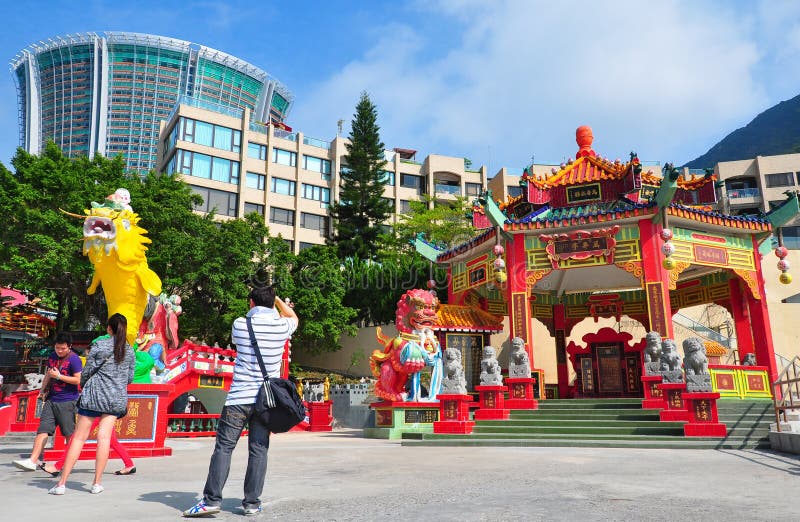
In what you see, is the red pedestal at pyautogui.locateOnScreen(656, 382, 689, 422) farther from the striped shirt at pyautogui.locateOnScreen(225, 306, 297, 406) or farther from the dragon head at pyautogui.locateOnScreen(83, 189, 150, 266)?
the dragon head at pyautogui.locateOnScreen(83, 189, 150, 266)

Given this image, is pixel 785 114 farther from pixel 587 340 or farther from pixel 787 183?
pixel 587 340

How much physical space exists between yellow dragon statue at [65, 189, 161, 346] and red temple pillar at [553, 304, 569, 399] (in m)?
14.1

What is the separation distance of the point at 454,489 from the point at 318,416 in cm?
1444

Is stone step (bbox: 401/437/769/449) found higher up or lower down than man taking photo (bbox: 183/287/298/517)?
lower down

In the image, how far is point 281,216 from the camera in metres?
41.8

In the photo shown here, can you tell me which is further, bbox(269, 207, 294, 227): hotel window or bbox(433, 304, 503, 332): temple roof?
bbox(269, 207, 294, 227): hotel window

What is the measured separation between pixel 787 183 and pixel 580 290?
3143cm

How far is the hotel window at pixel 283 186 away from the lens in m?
41.7

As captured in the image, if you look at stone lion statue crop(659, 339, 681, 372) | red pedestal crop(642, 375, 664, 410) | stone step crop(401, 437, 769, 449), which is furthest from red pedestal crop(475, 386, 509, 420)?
stone lion statue crop(659, 339, 681, 372)

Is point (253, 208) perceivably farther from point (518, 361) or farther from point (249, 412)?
point (249, 412)

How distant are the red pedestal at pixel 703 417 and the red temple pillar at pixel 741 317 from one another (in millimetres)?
5992

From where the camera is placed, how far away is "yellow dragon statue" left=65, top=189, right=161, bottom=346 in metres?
11.2

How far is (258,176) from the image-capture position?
41.2m

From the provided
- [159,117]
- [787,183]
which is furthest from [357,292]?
[159,117]
